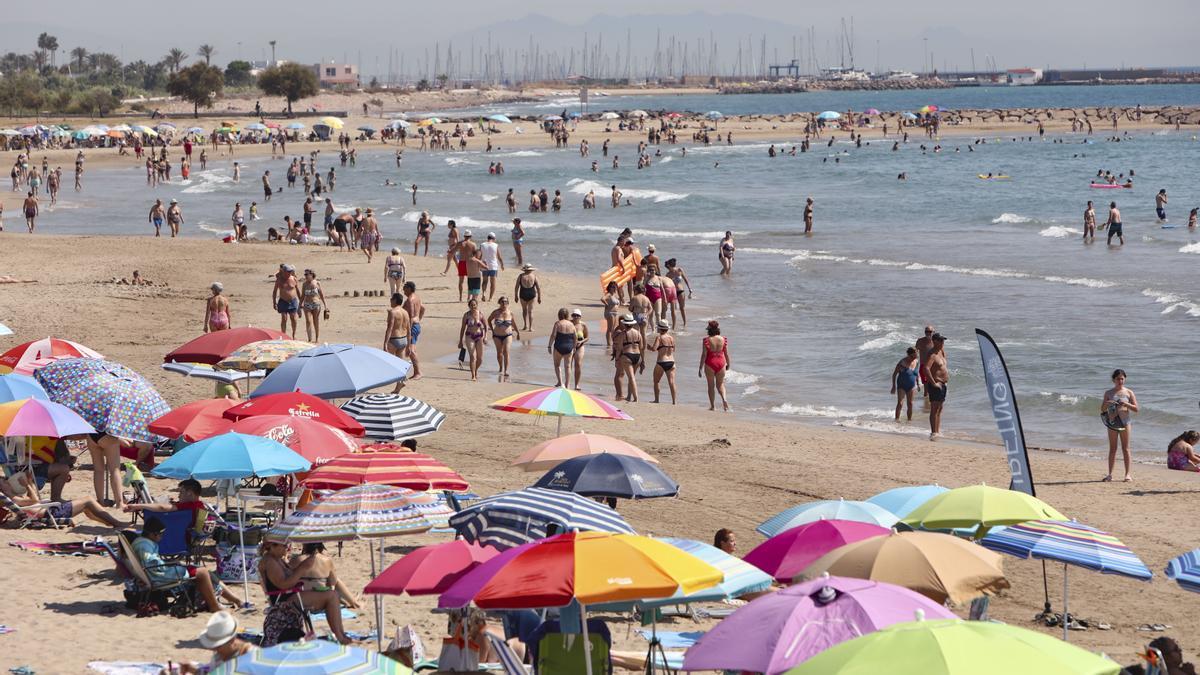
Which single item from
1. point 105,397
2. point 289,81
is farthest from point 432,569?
point 289,81

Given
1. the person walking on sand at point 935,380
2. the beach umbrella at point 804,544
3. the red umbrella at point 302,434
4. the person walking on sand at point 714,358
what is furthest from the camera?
the person walking on sand at point 714,358

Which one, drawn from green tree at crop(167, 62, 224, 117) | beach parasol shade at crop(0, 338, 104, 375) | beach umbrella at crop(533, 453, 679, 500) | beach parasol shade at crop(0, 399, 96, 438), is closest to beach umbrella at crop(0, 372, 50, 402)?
beach parasol shade at crop(0, 399, 96, 438)

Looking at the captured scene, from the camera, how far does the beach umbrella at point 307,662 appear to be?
19.4ft

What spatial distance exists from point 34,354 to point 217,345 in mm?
1870

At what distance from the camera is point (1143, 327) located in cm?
2533

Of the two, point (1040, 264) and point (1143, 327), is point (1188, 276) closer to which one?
point (1040, 264)

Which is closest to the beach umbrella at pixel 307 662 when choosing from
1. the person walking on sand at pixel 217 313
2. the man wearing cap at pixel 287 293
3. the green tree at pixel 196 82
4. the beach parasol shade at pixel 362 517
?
the beach parasol shade at pixel 362 517

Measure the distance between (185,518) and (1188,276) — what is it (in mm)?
27508

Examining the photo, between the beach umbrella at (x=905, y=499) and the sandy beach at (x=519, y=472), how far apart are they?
1.29m

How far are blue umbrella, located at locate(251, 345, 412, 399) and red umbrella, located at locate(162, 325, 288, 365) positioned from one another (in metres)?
1.29

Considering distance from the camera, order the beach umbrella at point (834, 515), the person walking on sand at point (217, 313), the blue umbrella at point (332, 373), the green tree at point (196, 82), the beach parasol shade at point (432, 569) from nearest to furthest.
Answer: the beach parasol shade at point (432, 569) < the beach umbrella at point (834, 515) < the blue umbrella at point (332, 373) < the person walking on sand at point (217, 313) < the green tree at point (196, 82)

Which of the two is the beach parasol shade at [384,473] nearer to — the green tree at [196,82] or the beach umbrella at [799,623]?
the beach umbrella at [799,623]

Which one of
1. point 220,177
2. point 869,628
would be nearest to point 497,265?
point 869,628

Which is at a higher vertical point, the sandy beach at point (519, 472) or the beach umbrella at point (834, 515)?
the beach umbrella at point (834, 515)
